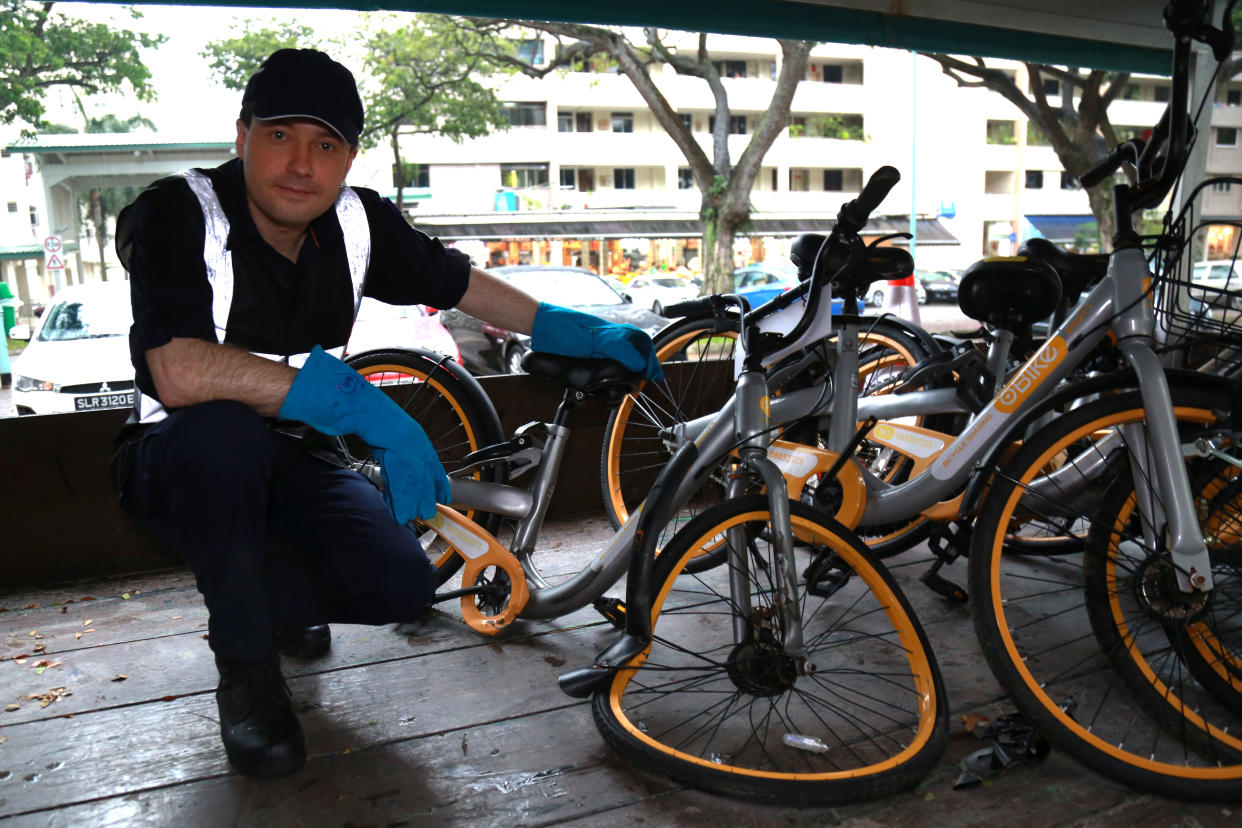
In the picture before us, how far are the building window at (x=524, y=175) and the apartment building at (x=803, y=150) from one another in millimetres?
38

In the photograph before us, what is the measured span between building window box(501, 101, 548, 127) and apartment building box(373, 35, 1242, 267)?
41mm

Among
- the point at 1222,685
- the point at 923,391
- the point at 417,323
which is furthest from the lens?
the point at 417,323

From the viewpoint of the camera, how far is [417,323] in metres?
6.84

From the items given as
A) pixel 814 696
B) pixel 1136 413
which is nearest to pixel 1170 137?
pixel 1136 413

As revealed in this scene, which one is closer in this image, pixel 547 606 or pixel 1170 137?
pixel 1170 137

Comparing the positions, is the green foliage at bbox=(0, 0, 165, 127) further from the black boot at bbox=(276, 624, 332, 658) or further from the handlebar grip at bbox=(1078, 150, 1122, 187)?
the handlebar grip at bbox=(1078, 150, 1122, 187)

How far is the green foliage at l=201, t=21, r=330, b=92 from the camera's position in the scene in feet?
47.5

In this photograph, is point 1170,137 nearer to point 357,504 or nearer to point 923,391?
point 923,391

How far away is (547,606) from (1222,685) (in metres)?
1.44

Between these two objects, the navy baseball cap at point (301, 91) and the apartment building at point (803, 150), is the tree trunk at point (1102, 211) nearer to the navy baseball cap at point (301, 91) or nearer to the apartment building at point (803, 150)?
Result: the navy baseball cap at point (301, 91)

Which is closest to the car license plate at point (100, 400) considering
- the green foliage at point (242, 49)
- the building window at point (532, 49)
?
the building window at point (532, 49)

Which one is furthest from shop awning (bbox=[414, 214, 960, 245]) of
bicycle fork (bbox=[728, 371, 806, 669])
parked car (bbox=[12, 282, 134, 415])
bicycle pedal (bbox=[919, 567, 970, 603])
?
bicycle fork (bbox=[728, 371, 806, 669])

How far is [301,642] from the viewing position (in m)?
2.33

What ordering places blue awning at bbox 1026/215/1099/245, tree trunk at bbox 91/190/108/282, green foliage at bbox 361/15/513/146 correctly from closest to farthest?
tree trunk at bbox 91/190/108/282, green foliage at bbox 361/15/513/146, blue awning at bbox 1026/215/1099/245
